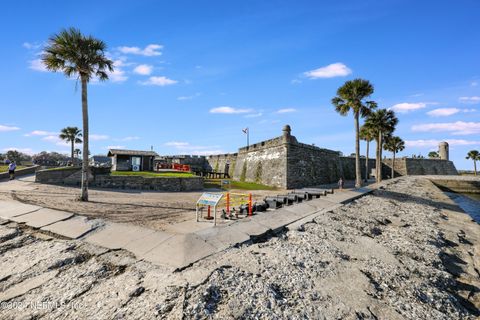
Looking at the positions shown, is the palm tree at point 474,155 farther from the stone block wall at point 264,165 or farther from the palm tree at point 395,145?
the stone block wall at point 264,165

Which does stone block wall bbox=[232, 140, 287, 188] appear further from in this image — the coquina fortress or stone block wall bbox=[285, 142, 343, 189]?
stone block wall bbox=[285, 142, 343, 189]

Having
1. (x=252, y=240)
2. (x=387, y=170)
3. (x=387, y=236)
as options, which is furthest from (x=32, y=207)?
(x=387, y=170)

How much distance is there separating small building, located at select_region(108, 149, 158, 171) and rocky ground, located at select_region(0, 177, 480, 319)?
2455 cm

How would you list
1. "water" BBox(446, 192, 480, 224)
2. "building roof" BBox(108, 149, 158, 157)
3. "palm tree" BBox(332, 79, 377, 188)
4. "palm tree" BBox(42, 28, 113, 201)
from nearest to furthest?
"palm tree" BBox(42, 28, 113, 201) < "water" BBox(446, 192, 480, 224) < "palm tree" BBox(332, 79, 377, 188) < "building roof" BBox(108, 149, 158, 157)

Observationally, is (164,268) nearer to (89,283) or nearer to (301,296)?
(89,283)

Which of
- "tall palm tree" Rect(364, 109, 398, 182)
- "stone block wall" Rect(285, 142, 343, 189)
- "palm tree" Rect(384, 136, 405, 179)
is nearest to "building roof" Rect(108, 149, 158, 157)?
"stone block wall" Rect(285, 142, 343, 189)

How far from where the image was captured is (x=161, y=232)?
7.09m

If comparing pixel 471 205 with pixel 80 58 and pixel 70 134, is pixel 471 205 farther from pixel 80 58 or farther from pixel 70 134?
pixel 70 134

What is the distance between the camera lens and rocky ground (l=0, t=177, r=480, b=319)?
3957 millimetres

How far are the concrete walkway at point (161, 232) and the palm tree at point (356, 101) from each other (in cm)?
1881

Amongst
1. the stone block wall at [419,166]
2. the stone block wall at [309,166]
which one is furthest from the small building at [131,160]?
the stone block wall at [419,166]

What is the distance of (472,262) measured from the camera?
775 cm

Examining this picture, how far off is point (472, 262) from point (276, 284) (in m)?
7.73

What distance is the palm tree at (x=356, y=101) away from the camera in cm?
2527
